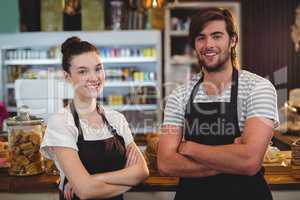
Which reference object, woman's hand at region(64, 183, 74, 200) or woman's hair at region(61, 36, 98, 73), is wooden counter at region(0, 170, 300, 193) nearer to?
woman's hand at region(64, 183, 74, 200)

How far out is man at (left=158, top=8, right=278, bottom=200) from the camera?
1.52 metres

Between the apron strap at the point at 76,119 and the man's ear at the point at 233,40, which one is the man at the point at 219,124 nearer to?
the man's ear at the point at 233,40

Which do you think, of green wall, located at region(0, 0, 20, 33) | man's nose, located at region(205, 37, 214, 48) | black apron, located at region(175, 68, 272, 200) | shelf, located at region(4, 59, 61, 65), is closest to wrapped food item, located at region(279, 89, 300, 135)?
black apron, located at region(175, 68, 272, 200)

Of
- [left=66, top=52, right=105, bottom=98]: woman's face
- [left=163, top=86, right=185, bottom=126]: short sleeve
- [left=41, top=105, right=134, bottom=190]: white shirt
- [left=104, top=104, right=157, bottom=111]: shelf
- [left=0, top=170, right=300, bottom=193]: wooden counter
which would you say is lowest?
[left=0, top=170, right=300, bottom=193]: wooden counter

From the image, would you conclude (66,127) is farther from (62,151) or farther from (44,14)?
(44,14)

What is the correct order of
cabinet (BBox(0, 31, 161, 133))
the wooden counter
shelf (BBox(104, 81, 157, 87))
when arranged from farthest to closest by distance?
shelf (BBox(104, 81, 157, 87)) → cabinet (BBox(0, 31, 161, 133)) → the wooden counter

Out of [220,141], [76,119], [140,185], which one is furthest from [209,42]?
[140,185]

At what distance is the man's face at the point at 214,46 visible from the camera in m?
1.58

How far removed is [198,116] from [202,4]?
390cm

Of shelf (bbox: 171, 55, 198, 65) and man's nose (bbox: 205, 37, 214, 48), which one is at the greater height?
shelf (bbox: 171, 55, 198, 65)

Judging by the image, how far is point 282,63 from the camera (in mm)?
5355

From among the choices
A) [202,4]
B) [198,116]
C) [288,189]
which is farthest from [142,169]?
[202,4]

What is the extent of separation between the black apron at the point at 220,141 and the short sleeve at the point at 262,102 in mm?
65

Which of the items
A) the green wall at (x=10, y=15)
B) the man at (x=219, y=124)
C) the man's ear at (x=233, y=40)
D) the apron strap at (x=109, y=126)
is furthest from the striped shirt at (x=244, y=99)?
the green wall at (x=10, y=15)
